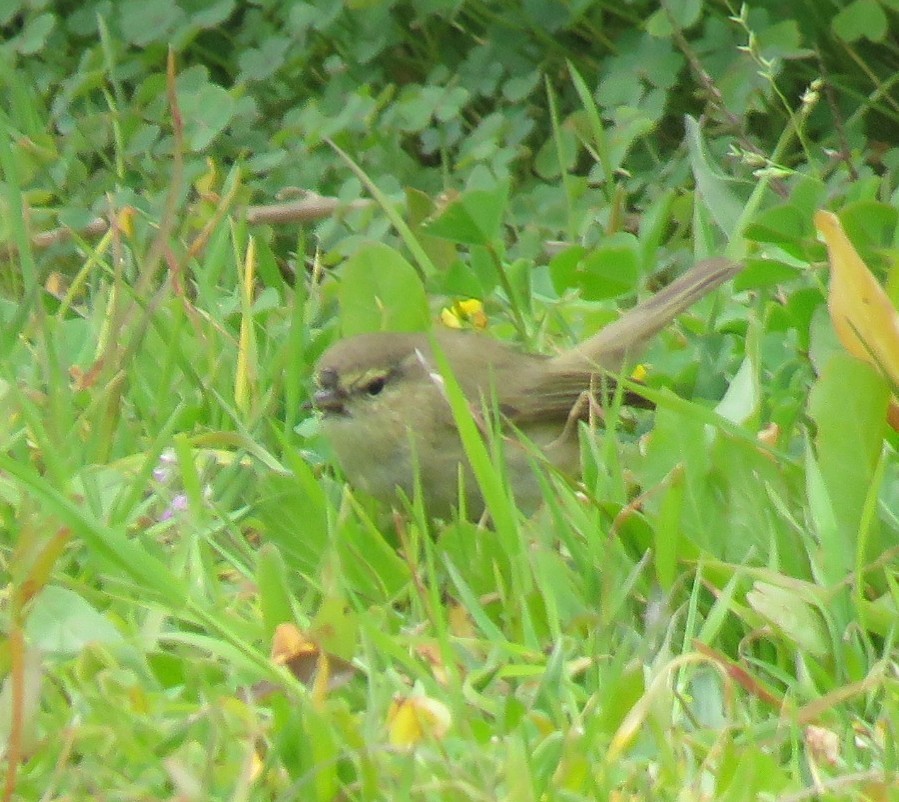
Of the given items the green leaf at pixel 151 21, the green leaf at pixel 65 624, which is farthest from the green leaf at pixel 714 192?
the green leaf at pixel 65 624

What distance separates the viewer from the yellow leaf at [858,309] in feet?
10.9

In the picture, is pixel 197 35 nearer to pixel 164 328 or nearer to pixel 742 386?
pixel 164 328

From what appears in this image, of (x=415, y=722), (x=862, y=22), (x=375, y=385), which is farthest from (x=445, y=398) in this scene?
(x=862, y=22)

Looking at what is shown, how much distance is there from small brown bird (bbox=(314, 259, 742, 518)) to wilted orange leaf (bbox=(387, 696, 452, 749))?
1.07 m

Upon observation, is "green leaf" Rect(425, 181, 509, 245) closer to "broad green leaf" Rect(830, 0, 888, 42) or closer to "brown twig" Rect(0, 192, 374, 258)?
"brown twig" Rect(0, 192, 374, 258)

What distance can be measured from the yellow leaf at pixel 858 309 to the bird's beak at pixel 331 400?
3.87 feet

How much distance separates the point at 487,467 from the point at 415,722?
2.17 feet

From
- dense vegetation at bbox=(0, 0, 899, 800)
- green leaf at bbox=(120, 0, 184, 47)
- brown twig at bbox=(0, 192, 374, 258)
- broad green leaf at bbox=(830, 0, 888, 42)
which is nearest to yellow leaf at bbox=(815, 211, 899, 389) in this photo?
dense vegetation at bbox=(0, 0, 899, 800)

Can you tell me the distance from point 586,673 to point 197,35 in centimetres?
376

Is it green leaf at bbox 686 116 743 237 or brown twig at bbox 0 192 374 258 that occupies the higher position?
green leaf at bbox 686 116 743 237

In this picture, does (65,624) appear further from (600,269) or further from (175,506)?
(600,269)

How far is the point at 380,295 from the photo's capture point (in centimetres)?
432

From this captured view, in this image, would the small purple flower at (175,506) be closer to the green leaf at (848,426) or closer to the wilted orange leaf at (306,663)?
the wilted orange leaf at (306,663)

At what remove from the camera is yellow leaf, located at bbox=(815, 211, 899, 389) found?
130 inches
